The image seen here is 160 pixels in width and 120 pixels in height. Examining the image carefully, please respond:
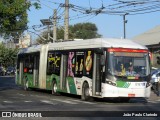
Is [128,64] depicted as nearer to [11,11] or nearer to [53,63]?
[53,63]

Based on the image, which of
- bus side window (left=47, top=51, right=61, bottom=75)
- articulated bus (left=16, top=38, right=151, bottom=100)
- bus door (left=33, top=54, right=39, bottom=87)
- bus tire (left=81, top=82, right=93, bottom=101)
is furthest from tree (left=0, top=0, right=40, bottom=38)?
bus tire (left=81, top=82, right=93, bottom=101)

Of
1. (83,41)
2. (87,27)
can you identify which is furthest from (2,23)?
(87,27)

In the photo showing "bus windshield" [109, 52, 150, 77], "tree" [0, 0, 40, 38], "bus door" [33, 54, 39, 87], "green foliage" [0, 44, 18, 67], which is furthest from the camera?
"green foliage" [0, 44, 18, 67]

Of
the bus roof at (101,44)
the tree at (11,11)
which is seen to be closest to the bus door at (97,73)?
the bus roof at (101,44)

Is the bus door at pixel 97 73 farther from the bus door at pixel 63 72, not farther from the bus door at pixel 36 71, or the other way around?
the bus door at pixel 36 71

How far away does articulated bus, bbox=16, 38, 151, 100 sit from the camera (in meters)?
21.8

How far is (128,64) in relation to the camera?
73.1 ft

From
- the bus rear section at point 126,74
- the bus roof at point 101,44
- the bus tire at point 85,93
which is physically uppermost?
the bus roof at point 101,44

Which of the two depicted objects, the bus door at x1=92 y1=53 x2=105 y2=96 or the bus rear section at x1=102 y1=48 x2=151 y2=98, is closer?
the bus rear section at x1=102 y1=48 x2=151 y2=98

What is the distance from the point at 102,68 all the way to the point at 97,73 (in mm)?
611

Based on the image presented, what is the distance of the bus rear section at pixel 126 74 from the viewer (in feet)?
71.3

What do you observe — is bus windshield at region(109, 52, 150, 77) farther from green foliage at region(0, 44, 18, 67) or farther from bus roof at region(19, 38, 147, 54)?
green foliage at region(0, 44, 18, 67)

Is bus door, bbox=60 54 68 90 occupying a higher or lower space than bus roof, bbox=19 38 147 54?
lower

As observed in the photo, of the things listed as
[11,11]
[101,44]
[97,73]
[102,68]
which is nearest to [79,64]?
[97,73]
